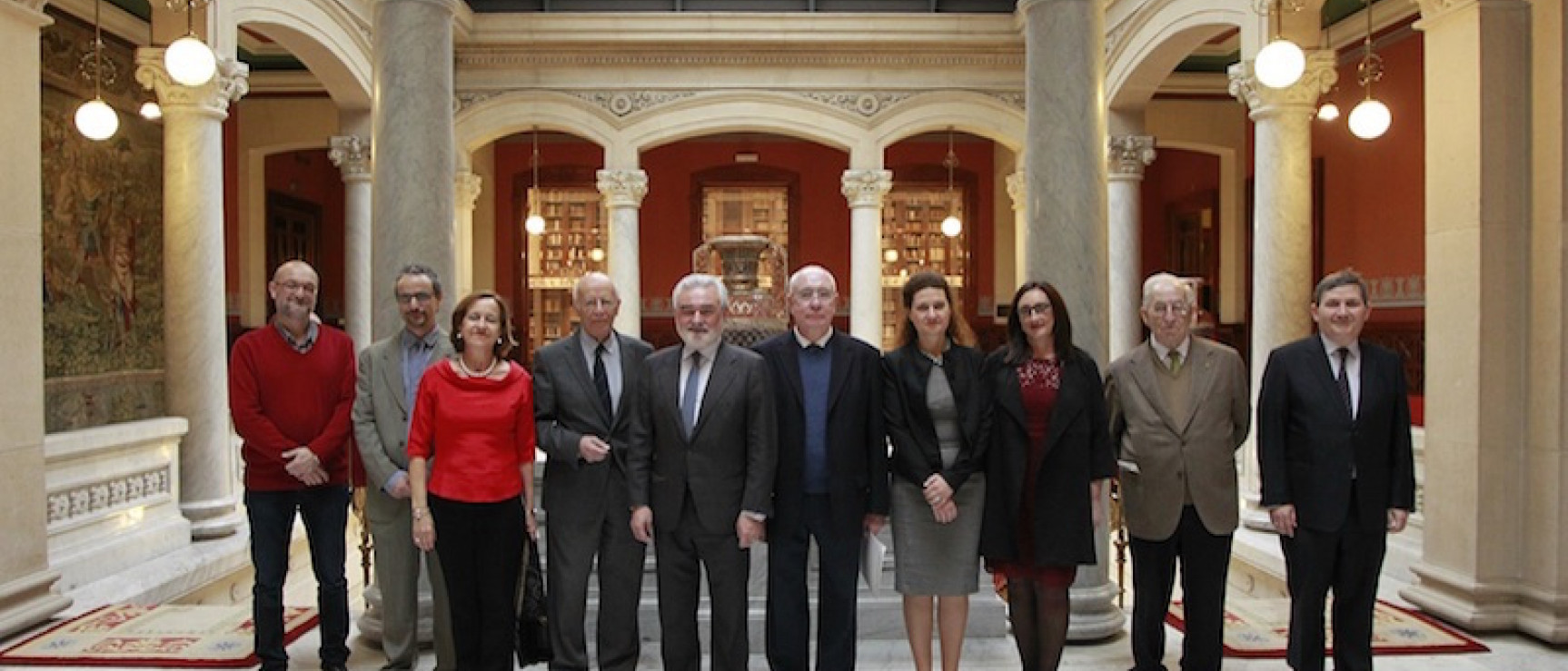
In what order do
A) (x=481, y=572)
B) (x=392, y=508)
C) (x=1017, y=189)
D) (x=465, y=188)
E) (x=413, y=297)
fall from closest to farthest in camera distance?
(x=481, y=572), (x=413, y=297), (x=392, y=508), (x=465, y=188), (x=1017, y=189)

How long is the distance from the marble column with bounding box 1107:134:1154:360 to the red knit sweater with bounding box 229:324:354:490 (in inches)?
342

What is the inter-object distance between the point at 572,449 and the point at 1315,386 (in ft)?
8.74

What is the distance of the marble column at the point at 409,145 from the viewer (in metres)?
5.05

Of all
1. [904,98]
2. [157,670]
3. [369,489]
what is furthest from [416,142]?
[904,98]

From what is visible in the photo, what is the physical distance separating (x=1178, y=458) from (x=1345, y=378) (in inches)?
26.2

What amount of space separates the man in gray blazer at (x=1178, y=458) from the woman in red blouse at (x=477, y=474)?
2199mm

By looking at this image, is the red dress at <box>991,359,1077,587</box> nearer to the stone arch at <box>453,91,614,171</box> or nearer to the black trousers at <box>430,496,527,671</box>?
the black trousers at <box>430,496,527,671</box>

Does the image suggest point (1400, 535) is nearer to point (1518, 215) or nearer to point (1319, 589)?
point (1518, 215)

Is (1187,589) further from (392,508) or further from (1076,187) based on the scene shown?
(392,508)

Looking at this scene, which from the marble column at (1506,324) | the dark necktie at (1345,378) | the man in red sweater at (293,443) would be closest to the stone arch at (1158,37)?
the marble column at (1506,324)

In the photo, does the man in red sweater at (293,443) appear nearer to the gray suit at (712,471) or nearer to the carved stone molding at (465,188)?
the gray suit at (712,471)

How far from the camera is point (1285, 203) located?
8203 mm

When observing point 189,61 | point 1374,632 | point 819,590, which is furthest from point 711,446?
point 189,61

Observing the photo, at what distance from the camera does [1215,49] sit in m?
12.0
